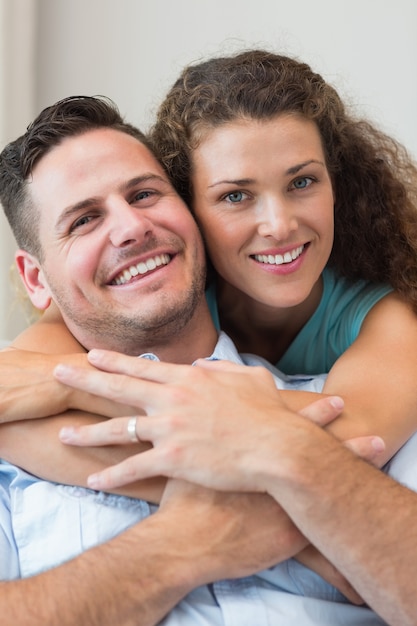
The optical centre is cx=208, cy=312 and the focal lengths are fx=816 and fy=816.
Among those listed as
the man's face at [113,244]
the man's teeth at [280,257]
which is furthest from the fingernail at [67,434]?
the man's teeth at [280,257]

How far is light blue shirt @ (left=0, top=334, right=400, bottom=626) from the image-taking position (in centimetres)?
145

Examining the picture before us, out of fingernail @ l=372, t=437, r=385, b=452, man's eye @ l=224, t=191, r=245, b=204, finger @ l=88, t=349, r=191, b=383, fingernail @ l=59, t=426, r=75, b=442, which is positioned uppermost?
man's eye @ l=224, t=191, r=245, b=204

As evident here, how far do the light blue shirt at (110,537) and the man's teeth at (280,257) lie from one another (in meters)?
0.60

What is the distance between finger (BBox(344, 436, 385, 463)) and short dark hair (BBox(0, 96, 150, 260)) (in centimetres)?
87

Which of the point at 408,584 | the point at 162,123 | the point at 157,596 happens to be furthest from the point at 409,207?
the point at 157,596

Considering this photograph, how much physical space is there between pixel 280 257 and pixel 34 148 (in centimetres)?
64

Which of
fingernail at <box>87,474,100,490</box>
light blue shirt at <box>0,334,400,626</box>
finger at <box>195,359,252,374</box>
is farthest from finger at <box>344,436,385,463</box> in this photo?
fingernail at <box>87,474,100,490</box>

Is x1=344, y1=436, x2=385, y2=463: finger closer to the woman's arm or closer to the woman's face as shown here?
the woman's arm

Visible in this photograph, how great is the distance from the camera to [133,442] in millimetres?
1516

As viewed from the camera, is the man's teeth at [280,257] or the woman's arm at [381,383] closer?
the woman's arm at [381,383]

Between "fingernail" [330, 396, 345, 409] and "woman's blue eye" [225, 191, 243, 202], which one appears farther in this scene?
"woman's blue eye" [225, 191, 243, 202]

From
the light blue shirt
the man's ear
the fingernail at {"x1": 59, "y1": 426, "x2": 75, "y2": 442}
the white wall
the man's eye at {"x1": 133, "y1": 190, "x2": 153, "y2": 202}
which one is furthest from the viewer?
the white wall

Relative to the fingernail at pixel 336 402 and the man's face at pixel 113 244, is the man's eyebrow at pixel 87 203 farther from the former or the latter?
the fingernail at pixel 336 402

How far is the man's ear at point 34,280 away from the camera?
2029 millimetres
